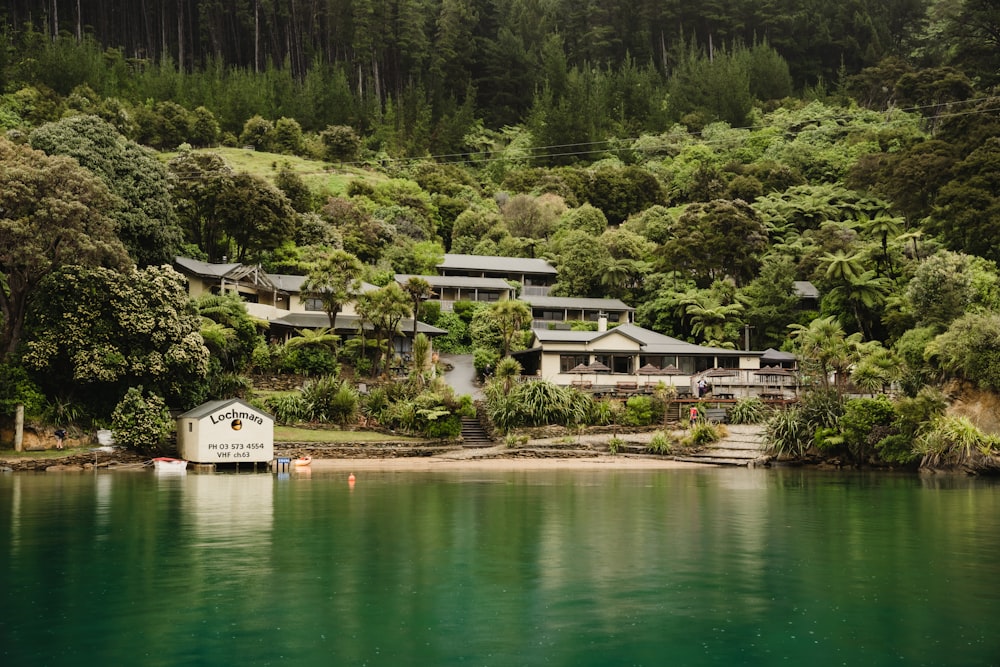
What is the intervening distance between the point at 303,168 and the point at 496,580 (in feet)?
329

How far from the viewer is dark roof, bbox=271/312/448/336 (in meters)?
61.6

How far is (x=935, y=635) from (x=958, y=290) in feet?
138

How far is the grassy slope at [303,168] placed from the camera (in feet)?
330

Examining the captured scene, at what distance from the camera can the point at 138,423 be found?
4097cm

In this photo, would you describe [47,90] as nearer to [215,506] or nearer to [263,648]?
[215,506]

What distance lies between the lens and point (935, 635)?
40.7 ft

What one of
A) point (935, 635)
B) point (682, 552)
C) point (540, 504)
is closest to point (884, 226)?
point (540, 504)

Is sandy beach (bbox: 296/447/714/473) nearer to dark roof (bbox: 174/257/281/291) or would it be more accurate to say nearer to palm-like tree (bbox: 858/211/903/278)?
dark roof (bbox: 174/257/281/291)

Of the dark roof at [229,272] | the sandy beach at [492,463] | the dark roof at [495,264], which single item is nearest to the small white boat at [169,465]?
the sandy beach at [492,463]

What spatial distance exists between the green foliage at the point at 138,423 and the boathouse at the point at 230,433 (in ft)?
5.73

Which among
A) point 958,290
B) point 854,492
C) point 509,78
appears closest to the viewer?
point 854,492

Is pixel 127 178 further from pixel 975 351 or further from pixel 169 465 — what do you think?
pixel 975 351

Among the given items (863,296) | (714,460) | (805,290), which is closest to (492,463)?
(714,460)

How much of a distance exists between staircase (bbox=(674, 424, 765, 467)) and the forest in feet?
6.09
